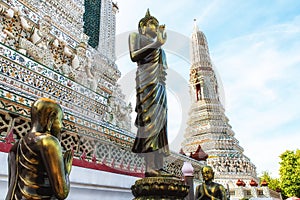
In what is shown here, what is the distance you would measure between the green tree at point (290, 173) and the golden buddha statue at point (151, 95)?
1577 cm

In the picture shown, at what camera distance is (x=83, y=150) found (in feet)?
12.8

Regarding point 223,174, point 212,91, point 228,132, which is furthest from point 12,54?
point 212,91

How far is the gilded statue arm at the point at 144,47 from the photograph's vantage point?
9.46 ft

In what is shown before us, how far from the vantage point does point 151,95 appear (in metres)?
2.76

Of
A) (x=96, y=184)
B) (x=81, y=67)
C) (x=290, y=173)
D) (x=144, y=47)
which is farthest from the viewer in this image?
(x=290, y=173)

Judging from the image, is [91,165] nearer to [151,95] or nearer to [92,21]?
[151,95]

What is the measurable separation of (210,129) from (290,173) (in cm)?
565

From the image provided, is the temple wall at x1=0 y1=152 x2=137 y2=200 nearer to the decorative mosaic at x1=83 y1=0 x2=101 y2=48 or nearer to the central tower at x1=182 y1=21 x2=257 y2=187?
the decorative mosaic at x1=83 y1=0 x2=101 y2=48

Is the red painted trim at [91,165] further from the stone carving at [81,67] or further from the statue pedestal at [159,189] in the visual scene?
the stone carving at [81,67]

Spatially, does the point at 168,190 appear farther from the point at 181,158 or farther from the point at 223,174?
the point at 223,174

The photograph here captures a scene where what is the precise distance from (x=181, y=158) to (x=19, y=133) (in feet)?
13.1

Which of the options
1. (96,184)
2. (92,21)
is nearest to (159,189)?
(96,184)

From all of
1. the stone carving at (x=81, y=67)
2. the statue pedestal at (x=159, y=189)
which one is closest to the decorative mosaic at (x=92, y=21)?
the stone carving at (x=81, y=67)

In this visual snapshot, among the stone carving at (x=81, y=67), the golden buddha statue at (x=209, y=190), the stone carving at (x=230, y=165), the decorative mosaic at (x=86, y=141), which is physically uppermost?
the stone carving at (x=81, y=67)
